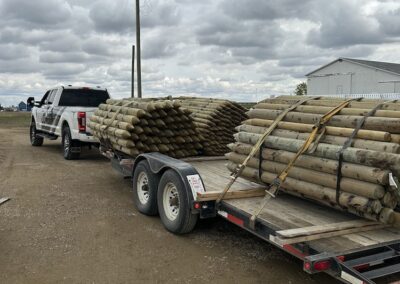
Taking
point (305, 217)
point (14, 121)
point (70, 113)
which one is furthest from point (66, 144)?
point (14, 121)

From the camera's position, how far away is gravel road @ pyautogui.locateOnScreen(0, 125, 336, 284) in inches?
191

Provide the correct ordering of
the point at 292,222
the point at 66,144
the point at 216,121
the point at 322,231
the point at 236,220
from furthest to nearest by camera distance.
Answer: the point at 66,144
the point at 216,121
the point at 236,220
the point at 292,222
the point at 322,231

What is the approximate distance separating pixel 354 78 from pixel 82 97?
33273mm

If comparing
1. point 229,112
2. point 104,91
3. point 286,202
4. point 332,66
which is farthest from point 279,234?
point 332,66

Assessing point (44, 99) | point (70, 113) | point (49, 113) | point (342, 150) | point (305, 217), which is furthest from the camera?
point (44, 99)

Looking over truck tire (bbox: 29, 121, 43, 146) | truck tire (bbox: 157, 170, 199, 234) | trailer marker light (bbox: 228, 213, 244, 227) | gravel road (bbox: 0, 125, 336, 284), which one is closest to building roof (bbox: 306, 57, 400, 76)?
truck tire (bbox: 29, 121, 43, 146)

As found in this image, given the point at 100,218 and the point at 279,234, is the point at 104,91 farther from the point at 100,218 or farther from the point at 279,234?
the point at 279,234

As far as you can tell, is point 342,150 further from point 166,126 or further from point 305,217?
point 166,126

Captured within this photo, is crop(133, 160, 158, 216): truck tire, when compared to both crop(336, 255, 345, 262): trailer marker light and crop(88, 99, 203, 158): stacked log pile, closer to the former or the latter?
crop(88, 99, 203, 158): stacked log pile

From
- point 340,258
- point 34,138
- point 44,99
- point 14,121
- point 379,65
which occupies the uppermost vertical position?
point 379,65

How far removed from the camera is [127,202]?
26.4 feet

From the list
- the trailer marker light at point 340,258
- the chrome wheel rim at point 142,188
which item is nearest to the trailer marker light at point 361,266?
the trailer marker light at point 340,258

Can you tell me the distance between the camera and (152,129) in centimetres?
786

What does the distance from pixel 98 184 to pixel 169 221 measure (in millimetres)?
3893
